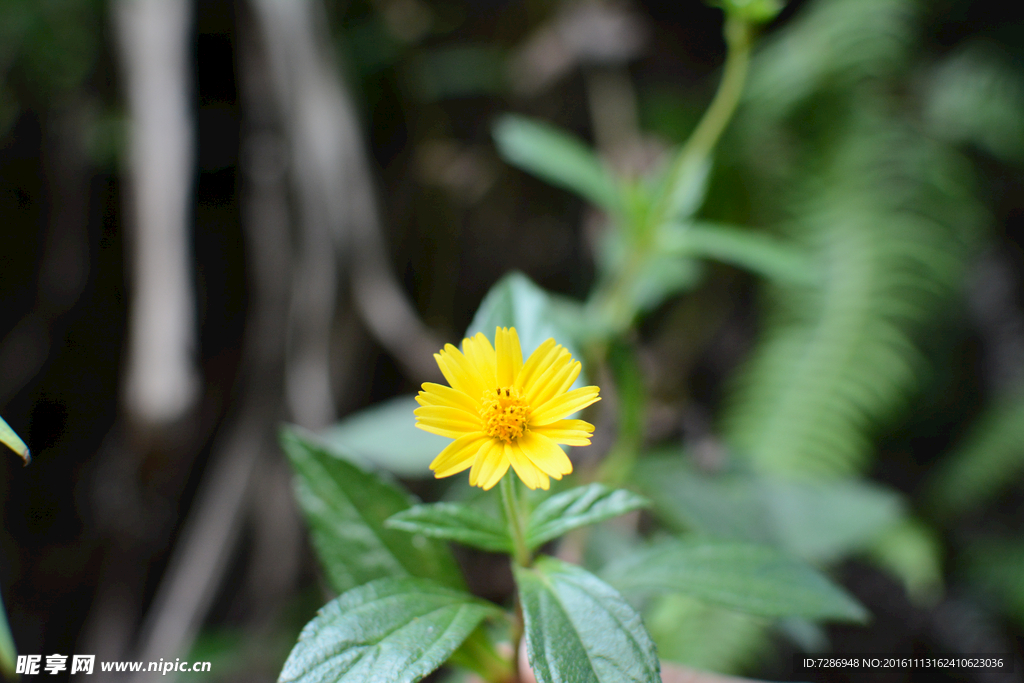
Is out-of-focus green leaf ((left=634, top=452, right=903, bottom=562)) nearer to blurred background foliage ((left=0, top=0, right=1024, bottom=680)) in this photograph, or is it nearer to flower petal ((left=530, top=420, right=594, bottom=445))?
blurred background foliage ((left=0, top=0, right=1024, bottom=680))

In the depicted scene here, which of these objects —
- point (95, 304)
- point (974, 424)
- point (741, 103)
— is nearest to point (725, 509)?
point (974, 424)

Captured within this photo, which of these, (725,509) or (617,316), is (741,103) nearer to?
(617,316)

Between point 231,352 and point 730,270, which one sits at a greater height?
Answer: point 730,270

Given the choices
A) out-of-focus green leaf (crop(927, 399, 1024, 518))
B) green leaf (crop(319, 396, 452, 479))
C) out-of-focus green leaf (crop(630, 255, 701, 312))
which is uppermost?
out-of-focus green leaf (crop(630, 255, 701, 312))

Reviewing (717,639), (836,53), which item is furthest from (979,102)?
(717,639)

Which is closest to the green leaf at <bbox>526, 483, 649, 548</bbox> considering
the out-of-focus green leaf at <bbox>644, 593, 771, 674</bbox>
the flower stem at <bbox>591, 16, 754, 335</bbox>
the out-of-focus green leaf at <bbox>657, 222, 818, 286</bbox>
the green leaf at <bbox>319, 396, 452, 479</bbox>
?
the green leaf at <bbox>319, 396, 452, 479</bbox>

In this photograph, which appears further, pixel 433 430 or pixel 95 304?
pixel 95 304
